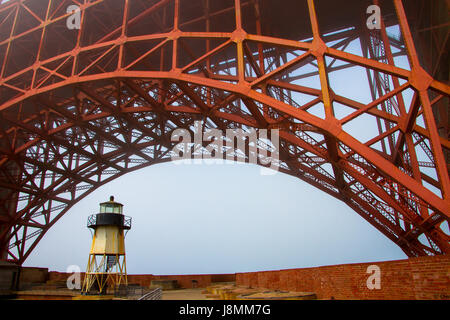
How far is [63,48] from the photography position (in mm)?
23625

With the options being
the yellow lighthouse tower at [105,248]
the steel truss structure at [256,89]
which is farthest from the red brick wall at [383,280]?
the yellow lighthouse tower at [105,248]

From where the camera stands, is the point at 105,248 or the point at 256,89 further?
the point at 105,248

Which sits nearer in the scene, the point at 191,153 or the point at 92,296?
the point at 92,296

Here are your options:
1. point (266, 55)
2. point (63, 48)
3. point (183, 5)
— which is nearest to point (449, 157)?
point (266, 55)

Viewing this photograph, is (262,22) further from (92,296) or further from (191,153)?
(92,296)

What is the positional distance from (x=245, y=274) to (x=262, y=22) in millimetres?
16154

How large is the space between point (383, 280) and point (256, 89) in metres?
9.10

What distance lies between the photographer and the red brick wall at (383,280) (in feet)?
21.9

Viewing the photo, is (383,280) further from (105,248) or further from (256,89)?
(105,248)

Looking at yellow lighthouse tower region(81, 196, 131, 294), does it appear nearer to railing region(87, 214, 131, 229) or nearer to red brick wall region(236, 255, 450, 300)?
railing region(87, 214, 131, 229)

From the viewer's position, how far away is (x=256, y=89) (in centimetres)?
1471

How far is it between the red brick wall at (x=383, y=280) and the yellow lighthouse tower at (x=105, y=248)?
10.9 meters

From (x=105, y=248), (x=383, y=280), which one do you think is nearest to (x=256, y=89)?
(x=383, y=280)

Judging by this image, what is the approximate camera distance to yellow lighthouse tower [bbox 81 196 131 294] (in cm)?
2083
